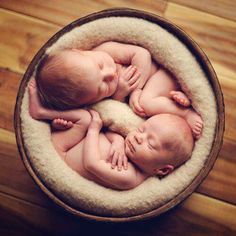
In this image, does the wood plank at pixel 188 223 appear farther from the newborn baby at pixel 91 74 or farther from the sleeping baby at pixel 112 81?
the newborn baby at pixel 91 74

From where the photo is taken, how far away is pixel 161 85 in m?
1.04

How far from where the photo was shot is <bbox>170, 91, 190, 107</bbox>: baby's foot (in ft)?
3.26

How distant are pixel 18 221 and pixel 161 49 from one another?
26.0 inches

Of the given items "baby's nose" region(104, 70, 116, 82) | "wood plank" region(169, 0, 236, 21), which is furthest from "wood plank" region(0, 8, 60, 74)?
"wood plank" region(169, 0, 236, 21)

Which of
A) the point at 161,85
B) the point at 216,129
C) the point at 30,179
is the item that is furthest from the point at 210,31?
the point at 30,179

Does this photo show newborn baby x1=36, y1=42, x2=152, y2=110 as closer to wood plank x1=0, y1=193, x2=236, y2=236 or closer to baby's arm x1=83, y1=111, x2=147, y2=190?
baby's arm x1=83, y1=111, x2=147, y2=190

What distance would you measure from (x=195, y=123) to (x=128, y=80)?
218mm

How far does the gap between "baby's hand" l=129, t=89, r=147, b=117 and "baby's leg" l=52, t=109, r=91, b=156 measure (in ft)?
0.41

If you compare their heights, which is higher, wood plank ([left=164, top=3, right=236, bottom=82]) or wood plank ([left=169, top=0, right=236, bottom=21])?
wood plank ([left=169, top=0, right=236, bottom=21])

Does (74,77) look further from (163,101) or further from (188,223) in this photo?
(188,223)

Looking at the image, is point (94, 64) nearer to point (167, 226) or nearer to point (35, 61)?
point (35, 61)

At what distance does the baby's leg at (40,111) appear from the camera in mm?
996

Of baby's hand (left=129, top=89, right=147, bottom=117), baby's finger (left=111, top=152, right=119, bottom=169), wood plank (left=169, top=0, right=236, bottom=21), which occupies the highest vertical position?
wood plank (left=169, top=0, right=236, bottom=21)

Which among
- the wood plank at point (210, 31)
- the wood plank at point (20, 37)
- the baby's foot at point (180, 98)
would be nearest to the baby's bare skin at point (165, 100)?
the baby's foot at point (180, 98)
